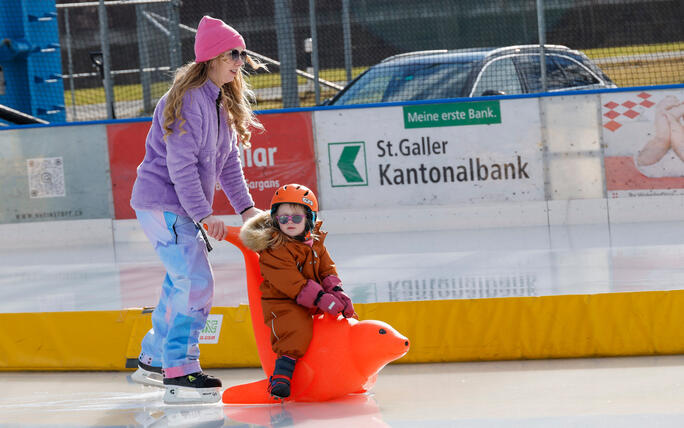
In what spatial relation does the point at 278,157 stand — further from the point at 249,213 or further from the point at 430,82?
the point at 249,213

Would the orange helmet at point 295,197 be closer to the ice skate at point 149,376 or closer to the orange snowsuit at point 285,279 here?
the orange snowsuit at point 285,279

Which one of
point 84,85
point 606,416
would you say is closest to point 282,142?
point 606,416

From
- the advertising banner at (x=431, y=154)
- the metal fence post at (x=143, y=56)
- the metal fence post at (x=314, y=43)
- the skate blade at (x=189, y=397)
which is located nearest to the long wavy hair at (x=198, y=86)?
the skate blade at (x=189, y=397)

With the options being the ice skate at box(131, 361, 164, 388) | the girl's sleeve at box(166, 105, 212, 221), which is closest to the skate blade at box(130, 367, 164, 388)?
the ice skate at box(131, 361, 164, 388)

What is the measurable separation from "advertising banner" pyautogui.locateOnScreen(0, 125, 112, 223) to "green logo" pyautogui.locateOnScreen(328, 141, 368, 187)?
8.19 ft

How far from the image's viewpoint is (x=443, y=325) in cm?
466

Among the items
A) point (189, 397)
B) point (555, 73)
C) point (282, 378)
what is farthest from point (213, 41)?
point (555, 73)

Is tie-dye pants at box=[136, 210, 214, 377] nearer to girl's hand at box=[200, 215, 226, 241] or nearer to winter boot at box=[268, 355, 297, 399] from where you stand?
girl's hand at box=[200, 215, 226, 241]

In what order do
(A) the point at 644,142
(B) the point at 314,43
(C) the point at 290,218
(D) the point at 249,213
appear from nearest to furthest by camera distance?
(C) the point at 290,218
(D) the point at 249,213
(A) the point at 644,142
(B) the point at 314,43

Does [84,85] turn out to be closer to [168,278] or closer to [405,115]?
[405,115]

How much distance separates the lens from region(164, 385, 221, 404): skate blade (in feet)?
13.2

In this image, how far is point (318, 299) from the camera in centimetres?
387

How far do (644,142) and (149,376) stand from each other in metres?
6.24

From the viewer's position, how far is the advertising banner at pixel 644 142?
893cm
